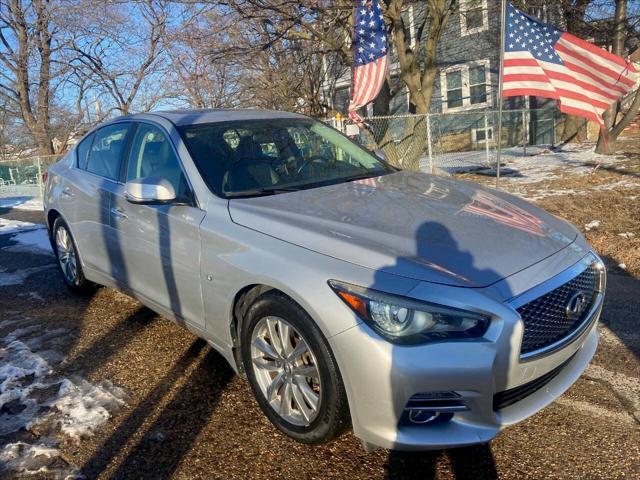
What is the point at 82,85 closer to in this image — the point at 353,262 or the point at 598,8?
the point at 598,8

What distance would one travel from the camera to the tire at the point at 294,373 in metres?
2.38

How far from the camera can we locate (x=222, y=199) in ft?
10.2

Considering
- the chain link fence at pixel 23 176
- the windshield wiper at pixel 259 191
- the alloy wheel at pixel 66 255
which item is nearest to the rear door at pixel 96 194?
the alloy wheel at pixel 66 255

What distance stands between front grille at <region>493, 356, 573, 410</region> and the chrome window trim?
0.15m

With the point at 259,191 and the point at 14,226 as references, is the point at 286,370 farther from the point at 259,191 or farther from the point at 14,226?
the point at 14,226

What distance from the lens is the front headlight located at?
7.14ft

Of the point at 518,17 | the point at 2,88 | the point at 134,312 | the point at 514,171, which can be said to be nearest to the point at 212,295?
the point at 134,312

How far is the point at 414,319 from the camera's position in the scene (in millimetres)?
2201

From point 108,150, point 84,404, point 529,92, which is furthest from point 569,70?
point 84,404

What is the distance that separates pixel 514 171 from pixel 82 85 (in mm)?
17886

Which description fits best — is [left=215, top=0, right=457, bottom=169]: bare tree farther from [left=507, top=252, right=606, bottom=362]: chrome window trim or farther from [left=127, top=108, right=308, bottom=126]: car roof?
[left=507, top=252, right=606, bottom=362]: chrome window trim

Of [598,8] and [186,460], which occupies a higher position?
[598,8]

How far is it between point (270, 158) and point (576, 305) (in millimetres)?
2096

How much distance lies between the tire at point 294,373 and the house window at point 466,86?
19.5m
